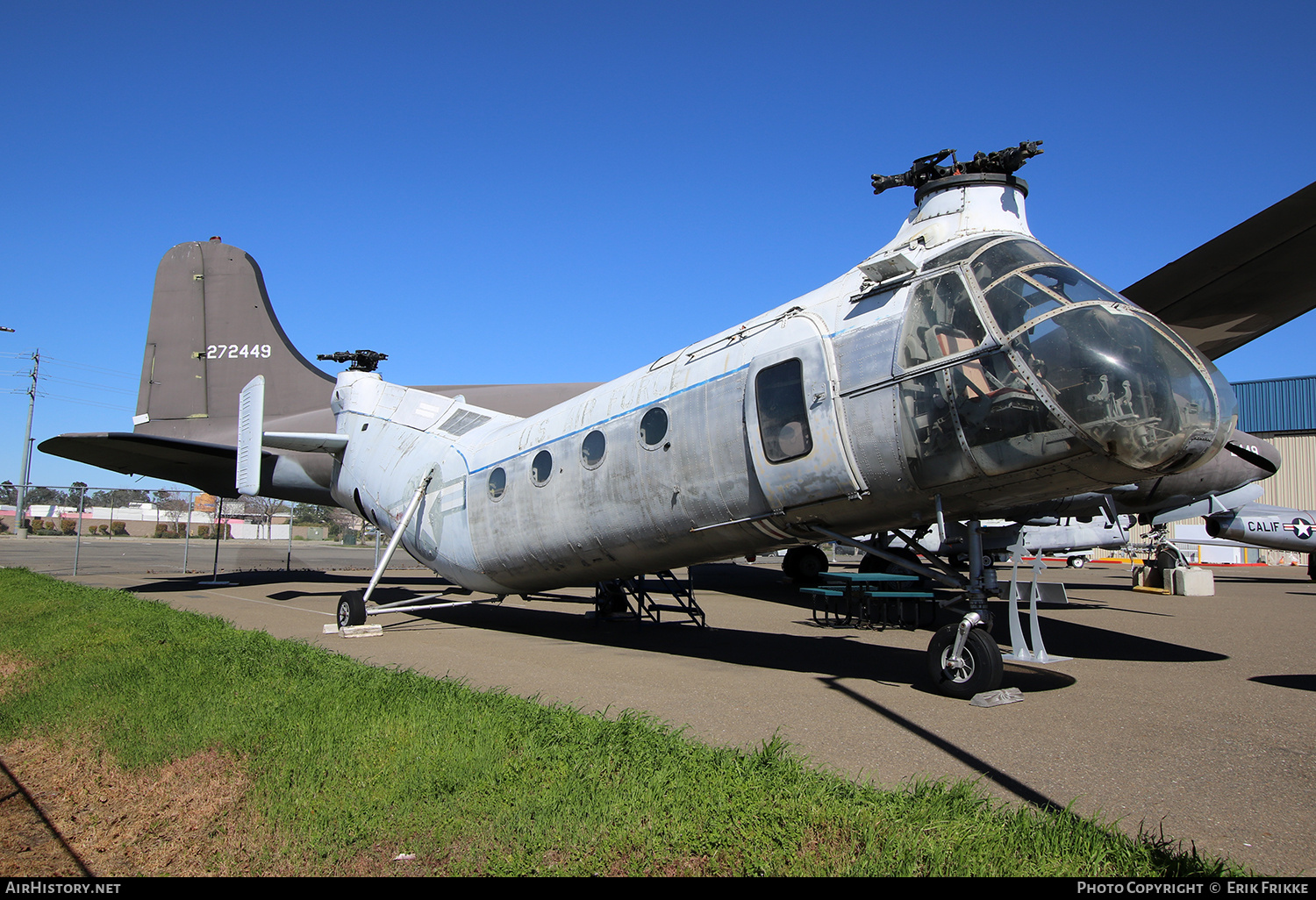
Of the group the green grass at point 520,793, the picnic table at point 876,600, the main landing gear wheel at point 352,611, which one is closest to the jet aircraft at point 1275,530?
the picnic table at point 876,600

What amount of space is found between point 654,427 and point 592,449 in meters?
1.06

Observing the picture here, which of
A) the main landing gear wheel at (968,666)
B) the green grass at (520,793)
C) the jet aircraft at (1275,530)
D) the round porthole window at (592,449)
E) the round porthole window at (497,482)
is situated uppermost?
the round porthole window at (592,449)

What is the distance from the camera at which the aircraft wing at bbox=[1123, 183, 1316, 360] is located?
28.2 ft

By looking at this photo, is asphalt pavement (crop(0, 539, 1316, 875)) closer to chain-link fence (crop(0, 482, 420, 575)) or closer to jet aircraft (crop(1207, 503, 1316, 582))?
chain-link fence (crop(0, 482, 420, 575))

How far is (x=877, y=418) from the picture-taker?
660 centimetres

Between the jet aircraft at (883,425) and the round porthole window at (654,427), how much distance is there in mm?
21

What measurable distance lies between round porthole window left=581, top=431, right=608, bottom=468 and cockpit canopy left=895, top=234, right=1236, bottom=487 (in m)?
3.75

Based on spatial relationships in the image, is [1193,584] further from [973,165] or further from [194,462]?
[194,462]

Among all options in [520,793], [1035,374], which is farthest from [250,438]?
[1035,374]

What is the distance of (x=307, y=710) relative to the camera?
5.76 metres

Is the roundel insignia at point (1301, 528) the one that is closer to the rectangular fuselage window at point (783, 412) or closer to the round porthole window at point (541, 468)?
the rectangular fuselage window at point (783, 412)

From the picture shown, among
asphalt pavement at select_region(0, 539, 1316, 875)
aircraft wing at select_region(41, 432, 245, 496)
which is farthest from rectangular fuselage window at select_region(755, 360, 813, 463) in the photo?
aircraft wing at select_region(41, 432, 245, 496)

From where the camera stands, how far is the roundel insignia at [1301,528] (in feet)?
82.8

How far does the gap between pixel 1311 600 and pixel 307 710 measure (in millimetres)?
22969
